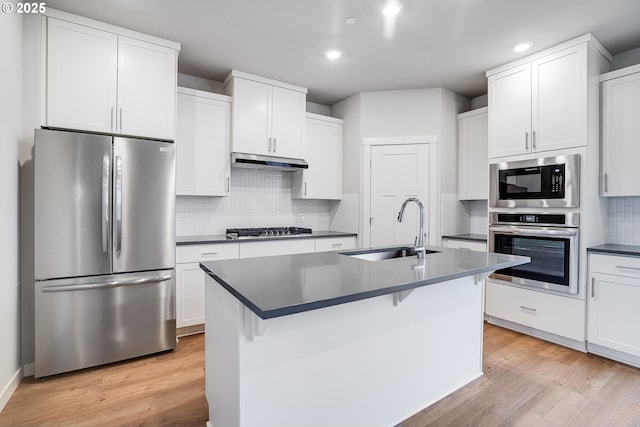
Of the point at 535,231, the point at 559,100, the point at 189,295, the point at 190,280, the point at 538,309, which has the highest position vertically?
the point at 559,100

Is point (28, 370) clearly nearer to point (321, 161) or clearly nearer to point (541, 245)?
point (321, 161)

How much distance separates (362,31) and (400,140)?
151cm

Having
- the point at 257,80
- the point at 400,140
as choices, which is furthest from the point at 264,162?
the point at 400,140

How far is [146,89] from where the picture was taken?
2.70 meters

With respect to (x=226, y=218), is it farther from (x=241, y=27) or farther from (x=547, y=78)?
(x=547, y=78)

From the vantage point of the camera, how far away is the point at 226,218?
12.3 feet

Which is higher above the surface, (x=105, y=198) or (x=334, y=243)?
(x=105, y=198)

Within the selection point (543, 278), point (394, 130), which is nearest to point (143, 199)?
point (394, 130)

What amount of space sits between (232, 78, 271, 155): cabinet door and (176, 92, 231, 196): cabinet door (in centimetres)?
11

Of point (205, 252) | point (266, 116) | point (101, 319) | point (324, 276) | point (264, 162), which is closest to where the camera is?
point (324, 276)

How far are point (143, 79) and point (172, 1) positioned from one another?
0.71 m

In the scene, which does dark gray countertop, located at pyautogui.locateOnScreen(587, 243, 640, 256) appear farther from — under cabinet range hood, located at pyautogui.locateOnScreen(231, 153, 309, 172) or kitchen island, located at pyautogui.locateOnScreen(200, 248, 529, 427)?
under cabinet range hood, located at pyautogui.locateOnScreen(231, 153, 309, 172)

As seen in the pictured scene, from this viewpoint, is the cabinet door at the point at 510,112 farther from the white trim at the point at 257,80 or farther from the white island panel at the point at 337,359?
the white trim at the point at 257,80

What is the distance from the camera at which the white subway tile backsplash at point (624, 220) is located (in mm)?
2848
